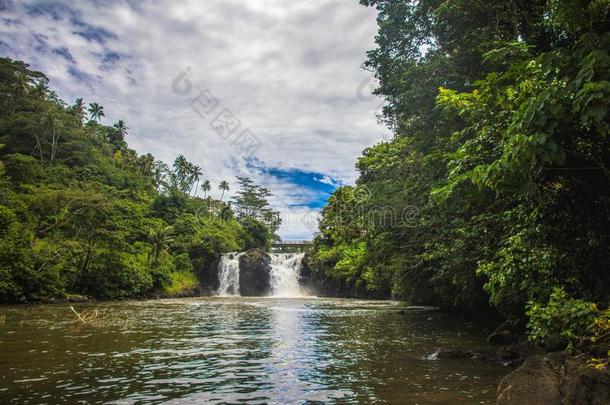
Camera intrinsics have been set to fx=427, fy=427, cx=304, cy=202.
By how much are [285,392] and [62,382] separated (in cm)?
449

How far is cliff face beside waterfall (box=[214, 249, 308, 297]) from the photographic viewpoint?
190ft

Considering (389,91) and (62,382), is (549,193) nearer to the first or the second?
(62,382)

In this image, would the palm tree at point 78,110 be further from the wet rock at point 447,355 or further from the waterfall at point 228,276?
the wet rock at point 447,355

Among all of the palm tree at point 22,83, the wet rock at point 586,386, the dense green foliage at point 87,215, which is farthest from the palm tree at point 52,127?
the wet rock at point 586,386

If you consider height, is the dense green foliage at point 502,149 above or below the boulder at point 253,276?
above

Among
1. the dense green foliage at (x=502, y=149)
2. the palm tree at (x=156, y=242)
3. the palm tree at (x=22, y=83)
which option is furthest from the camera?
the palm tree at (x=22, y=83)

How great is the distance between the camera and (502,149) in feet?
23.6

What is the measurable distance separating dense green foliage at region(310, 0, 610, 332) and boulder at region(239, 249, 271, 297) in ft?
117

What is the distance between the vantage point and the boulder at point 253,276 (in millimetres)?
57894

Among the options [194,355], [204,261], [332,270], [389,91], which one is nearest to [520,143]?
[194,355]

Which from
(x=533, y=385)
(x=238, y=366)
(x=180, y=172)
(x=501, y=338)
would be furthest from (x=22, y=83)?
(x=533, y=385)

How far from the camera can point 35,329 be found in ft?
55.2

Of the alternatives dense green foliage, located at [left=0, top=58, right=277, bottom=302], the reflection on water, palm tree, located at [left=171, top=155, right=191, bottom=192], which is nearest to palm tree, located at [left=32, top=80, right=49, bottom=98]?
dense green foliage, located at [left=0, top=58, right=277, bottom=302]

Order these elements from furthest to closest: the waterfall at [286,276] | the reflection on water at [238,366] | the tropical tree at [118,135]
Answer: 1. the tropical tree at [118,135]
2. the waterfall at [286,276]
3. the reflection on water at [238,366]
